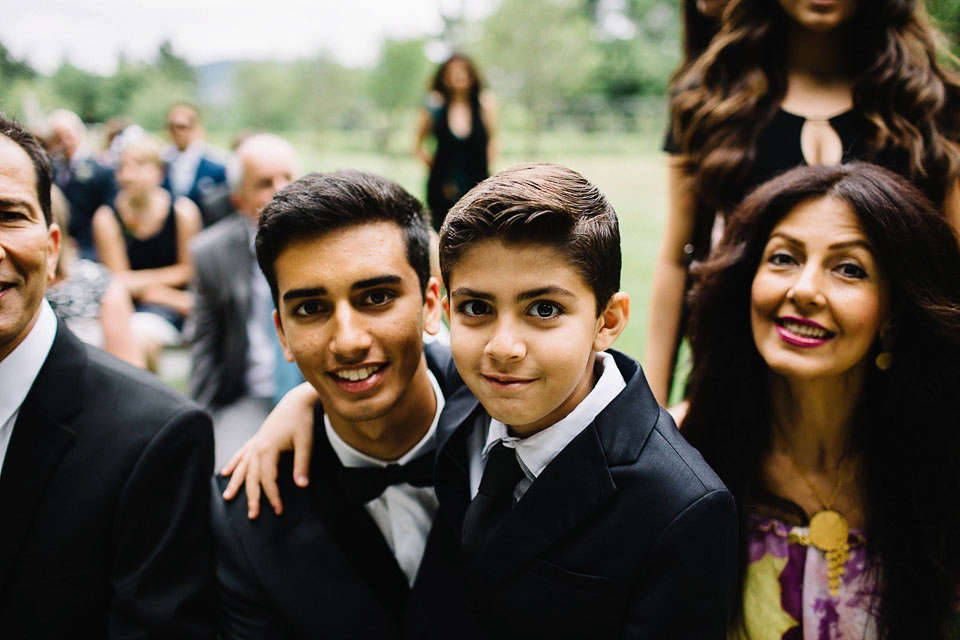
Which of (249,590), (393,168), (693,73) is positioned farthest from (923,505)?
(393,168)

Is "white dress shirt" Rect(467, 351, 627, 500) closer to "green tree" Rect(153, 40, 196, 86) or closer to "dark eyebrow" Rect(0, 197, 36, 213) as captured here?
"dark eyebrow" Rect(0, 197, 36, 213)

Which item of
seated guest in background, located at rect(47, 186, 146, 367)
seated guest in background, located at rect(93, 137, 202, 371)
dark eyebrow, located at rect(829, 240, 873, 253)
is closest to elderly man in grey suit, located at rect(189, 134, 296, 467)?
seated guest in background, located at rect(47, 186, 146, 367)

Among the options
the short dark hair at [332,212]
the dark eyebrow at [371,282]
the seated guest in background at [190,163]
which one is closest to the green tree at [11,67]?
the short dark hair at [332,212]

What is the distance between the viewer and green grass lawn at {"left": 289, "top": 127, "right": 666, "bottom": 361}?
27.6 feet

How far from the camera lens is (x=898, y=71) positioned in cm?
234

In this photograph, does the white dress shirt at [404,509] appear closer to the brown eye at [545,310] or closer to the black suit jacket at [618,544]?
the black suit jacket at [618,544]

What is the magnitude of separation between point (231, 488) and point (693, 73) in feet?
6.82

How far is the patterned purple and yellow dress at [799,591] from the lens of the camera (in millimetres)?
2064

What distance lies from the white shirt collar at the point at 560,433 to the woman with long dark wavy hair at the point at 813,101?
0.98 meters

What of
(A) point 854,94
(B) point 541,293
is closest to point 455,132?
(A) point 854,94

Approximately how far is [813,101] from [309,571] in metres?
2.12

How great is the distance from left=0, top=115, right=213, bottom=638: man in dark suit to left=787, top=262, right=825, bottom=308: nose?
5.32 ft

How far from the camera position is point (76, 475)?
2.07m

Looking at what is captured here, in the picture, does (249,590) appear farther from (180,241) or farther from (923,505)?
(180,241)
